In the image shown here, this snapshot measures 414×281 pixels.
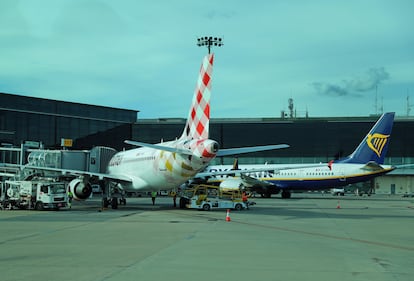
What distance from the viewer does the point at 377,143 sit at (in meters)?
44.9

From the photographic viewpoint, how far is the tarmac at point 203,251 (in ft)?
31.3

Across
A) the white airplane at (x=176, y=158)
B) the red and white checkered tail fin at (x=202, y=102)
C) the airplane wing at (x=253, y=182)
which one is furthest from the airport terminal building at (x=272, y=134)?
the red and white checkered tail fin at (x=202, y=102)

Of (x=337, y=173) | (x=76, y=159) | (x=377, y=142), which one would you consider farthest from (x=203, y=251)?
(x=337, y=173)

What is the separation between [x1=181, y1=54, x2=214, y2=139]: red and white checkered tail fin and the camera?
25.6m

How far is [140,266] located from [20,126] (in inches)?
2197

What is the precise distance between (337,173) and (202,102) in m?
26.8

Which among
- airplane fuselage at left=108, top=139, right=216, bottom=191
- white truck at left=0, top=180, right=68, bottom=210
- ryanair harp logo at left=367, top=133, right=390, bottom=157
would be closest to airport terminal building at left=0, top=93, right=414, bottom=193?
ryanair harp logo at left=367, top=133, right=390, bottom=157

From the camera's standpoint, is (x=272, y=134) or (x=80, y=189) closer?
(x=80, y=189)

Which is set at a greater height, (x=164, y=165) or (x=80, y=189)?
(x=164, y=165)

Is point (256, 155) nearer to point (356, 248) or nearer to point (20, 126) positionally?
point (20, 126)

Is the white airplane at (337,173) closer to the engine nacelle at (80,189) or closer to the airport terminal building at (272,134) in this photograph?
the engine nacelle at (80,189)

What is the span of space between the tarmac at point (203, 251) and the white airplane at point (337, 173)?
23402mm

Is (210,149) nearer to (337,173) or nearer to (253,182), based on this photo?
(337,173)

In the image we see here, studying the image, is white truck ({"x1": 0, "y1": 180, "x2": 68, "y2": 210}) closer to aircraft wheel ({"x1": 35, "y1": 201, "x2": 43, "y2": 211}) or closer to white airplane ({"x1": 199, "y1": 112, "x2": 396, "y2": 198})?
aircraft wheel ({"x1": 35, "y1": 201, "x2": 43, "y2": 211})
